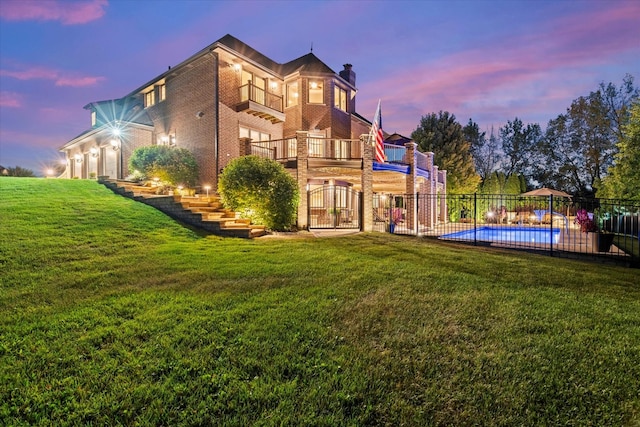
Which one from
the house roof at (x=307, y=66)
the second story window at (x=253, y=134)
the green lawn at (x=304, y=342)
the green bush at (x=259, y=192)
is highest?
the house roof at (x=307, y=66)

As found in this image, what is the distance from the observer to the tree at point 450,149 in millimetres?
29797

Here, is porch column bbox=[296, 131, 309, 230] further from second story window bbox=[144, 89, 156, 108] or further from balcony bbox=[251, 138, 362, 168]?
second story window bbox=[144, 89, 156, 108]

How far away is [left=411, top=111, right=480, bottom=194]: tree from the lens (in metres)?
29.8

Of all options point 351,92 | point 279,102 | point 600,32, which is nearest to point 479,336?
point 279,102

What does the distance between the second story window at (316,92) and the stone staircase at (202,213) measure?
10.4 metres

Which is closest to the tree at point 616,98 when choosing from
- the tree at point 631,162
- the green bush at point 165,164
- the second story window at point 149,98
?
the tree at point 631,162

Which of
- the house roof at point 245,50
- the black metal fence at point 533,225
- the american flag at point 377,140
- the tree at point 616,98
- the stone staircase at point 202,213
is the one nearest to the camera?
the black metal fence at point 533,225

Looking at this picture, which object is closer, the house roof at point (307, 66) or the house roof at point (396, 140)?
the house roof at point (307, 66)

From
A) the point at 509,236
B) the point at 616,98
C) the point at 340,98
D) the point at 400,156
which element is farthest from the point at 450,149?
the point at 616,98

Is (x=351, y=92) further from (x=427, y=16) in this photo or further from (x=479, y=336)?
(x=479, y=336)

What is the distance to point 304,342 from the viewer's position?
344cm

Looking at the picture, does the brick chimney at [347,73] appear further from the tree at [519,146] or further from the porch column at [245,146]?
the tree at [519,146]

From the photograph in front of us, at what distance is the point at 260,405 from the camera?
246cm

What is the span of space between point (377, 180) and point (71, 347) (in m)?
18.3
